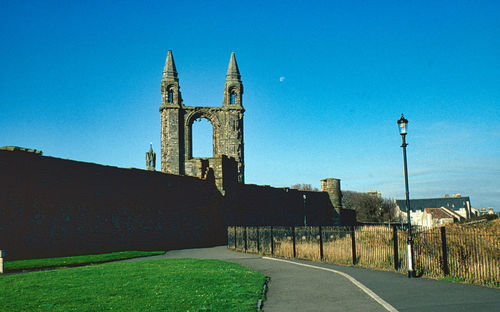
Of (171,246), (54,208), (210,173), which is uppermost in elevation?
(210,173)

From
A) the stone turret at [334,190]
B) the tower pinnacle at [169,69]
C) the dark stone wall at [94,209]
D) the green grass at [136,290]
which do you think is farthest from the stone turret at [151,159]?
the green grass at [136,290]

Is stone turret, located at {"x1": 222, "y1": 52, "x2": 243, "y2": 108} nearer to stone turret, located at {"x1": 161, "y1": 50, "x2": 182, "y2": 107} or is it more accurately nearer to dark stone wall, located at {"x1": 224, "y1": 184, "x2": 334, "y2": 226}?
stone turret, located at {"x1": 161, "y1": 50, "x2": 182, "y2": 107}

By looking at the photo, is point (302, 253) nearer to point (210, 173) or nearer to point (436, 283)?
point (436, 283)

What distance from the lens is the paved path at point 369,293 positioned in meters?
8.74

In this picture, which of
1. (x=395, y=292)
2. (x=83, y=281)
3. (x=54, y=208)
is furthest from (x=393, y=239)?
(x=54, y=208)

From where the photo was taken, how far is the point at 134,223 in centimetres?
2775

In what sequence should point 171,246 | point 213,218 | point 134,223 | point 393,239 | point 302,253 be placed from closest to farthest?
1. point 393,239
2. point 302,253
3. point 134,223
4. point 171,246
5. point 213,218

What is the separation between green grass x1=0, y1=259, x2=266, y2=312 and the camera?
887cm

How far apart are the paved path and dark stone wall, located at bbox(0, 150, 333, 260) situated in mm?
12848

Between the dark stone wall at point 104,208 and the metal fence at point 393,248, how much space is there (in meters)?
7.70

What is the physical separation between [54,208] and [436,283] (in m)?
17.7

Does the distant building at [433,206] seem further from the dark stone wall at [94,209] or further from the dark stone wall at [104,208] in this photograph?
the dark stone wall at [94,209]

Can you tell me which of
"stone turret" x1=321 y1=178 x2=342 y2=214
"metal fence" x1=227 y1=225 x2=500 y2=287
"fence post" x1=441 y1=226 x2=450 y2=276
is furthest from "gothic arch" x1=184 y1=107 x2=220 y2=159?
"fence post" x1=441 y1=226 x2=450 y2=276

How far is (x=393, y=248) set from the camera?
15195 millimetres
